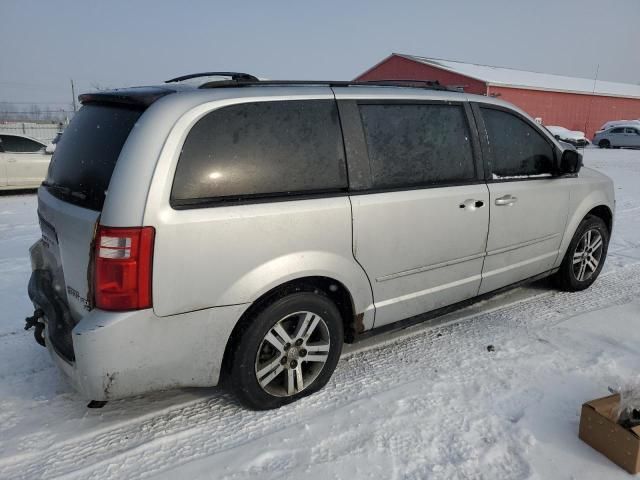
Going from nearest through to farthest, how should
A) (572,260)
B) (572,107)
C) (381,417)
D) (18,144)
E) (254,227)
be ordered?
(254,227) → (381,417) → (572,260) → (18,144) → (572,107)

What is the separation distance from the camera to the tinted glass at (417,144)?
10.4 feet

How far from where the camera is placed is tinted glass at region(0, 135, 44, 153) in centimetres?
1141

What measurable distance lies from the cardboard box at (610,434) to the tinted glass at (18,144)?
12262 mm

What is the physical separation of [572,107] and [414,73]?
11448 millimetres

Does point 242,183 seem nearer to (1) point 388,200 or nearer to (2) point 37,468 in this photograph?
(1) point 388,200

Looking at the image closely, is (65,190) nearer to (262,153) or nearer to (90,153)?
(90,153)

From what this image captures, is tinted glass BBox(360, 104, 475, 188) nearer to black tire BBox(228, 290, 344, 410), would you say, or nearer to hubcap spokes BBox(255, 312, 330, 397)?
black tire BBox(228, 290, 344, 410)

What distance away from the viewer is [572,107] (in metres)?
34.2

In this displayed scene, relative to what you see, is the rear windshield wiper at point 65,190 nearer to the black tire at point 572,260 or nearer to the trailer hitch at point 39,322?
the trailer hitch at point 39,322

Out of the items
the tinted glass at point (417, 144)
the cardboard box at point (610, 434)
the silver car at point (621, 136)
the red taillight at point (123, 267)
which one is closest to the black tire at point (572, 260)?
the tinted glass at point (417, 144)

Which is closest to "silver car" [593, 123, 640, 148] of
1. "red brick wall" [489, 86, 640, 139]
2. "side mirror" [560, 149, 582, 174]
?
"red brick wall" [489, 86, 640, 139]

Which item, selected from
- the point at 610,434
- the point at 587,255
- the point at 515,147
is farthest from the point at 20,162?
the point at 610,434

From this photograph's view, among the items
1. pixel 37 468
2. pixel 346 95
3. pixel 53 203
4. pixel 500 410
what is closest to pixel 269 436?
pixel 37 468

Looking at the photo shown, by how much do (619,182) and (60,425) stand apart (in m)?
13.5
